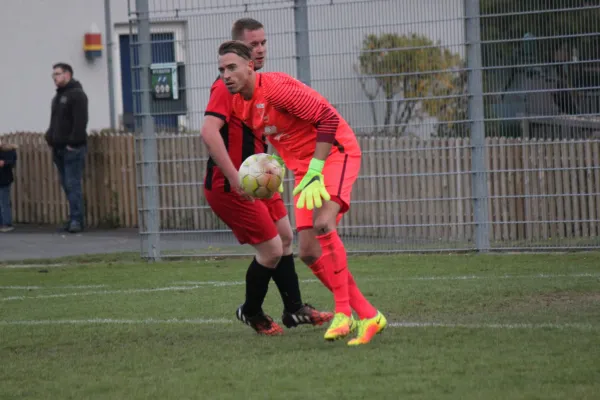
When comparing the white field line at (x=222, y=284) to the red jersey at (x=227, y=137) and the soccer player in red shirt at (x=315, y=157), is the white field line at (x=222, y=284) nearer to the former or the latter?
the red jersey at (x=227, y=137)

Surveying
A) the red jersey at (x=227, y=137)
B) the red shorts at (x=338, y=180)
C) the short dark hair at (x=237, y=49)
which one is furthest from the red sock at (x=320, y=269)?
the short dark hair at (x=237, y=49)

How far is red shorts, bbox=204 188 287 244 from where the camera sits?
789 cm

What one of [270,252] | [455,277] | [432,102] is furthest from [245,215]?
[432,102]

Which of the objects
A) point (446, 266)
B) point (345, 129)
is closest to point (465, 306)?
point (345, 129)

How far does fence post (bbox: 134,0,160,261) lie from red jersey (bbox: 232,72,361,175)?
6.63m

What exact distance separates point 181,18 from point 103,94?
13172mm

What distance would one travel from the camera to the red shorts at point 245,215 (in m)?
7.89

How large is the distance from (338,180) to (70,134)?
34.8 ft

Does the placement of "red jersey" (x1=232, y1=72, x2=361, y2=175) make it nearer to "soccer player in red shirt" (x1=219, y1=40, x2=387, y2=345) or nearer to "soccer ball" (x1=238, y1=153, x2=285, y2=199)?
"soccer player in red shirt" (x1=219, y1=40, x2=387, y2=345)

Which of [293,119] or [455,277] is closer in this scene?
[293,119]

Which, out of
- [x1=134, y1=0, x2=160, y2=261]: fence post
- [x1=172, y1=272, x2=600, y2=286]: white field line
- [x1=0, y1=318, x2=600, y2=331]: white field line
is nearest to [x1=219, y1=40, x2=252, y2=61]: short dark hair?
[x1=0, y1=318, x2=600, y2=331]: white field line

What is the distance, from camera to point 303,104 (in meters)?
7.29

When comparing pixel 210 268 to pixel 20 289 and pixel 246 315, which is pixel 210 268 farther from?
pixel 246 315

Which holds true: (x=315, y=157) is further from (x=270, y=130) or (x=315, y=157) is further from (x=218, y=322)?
(x=218, y=322)
